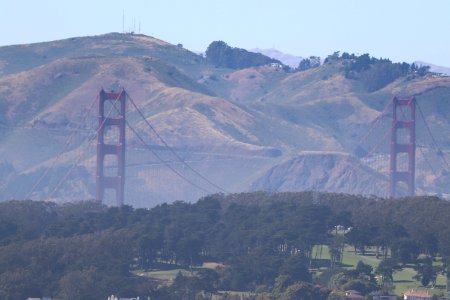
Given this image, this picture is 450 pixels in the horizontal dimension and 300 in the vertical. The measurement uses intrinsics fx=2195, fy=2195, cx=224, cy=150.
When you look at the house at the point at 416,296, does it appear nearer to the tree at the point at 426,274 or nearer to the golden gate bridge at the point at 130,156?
the tree at the point at 426,274

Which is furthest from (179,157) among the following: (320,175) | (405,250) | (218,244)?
(405,250)

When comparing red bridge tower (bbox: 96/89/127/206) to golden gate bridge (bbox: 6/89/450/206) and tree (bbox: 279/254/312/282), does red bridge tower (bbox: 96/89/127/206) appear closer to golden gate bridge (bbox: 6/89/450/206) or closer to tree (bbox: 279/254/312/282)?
golden gate bridge (bbox: 6/89/450/206)

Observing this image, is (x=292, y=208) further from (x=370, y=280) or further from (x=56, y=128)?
(x=56, y=128)

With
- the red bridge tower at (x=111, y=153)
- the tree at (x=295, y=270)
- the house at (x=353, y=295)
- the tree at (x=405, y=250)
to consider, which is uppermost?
the red bridge tower at (x=111, y=153)

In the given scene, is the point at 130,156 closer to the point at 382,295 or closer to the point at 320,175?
the point at 320,175

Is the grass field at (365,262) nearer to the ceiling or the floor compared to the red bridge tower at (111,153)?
nearer to the floor

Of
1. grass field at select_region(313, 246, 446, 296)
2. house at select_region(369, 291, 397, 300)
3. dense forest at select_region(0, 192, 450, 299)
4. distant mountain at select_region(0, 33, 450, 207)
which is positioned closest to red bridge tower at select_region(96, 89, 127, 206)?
distant mountain at select_region(0, 33, 450, 207)

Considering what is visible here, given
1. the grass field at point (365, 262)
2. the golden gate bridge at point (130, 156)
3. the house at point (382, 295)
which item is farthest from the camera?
the golden gate bridge at point (130, 156)

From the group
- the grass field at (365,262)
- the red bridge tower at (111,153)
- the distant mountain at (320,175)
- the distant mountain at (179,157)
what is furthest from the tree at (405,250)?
the distant mountain at (320,175)
